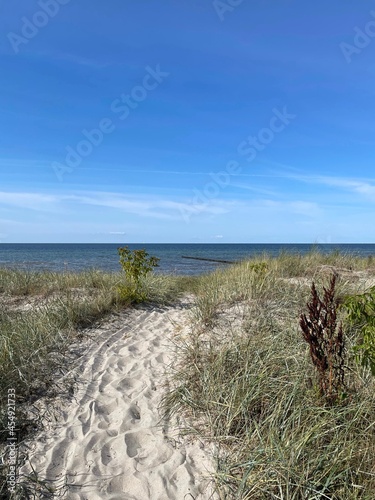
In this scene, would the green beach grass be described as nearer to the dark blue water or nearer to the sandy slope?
the sandy slope

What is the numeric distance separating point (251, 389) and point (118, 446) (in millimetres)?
1409

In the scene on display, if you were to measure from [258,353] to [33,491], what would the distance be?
2530 mm

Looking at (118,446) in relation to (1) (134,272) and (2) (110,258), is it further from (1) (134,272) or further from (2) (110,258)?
(2) (110,258)

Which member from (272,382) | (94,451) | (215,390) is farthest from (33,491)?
(272,382)

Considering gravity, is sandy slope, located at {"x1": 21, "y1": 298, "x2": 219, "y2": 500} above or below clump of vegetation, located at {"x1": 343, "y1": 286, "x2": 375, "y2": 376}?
below

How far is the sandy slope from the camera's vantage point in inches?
112

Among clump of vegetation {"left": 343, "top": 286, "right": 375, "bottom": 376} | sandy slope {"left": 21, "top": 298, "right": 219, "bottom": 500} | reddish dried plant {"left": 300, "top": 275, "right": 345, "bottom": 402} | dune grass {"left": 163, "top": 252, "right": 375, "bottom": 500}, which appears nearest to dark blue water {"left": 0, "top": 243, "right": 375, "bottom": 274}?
sandy slope {"left": 21, "top": 298, "right": 219, "bottom": 500}

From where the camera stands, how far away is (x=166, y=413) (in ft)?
12.6

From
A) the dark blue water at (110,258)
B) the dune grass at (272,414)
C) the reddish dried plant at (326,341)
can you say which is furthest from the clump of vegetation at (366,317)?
the dark blue water at (110,258)

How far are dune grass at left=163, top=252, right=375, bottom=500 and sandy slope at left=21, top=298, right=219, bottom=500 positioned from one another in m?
0.26

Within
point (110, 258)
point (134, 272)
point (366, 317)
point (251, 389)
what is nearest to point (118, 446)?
point (251, 389)

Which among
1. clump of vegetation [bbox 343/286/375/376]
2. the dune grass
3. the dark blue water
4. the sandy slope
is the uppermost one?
clump of vegetation [bbox 343/286/375/376]

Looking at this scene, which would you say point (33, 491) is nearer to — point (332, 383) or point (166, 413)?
point (166, 413)

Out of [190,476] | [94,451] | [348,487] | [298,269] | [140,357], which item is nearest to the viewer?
[348,487]
